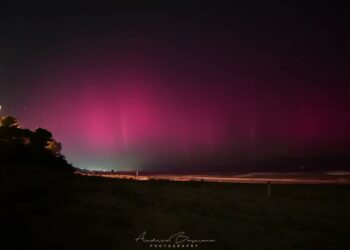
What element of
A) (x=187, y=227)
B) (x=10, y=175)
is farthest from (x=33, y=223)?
(x=10, y=175)

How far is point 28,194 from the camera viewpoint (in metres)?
16.4

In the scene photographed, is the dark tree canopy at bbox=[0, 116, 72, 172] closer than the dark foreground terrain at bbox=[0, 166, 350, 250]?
No

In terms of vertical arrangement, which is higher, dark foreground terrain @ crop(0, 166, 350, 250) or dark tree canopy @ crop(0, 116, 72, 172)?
dark tree canopy @ crop(0, 116, 72, 172)

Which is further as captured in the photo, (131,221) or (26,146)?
(26,146)

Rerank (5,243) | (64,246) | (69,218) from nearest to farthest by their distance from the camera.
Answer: (5,243) < (64,246) < (69,218)

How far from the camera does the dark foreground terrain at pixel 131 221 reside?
12062 millimetres

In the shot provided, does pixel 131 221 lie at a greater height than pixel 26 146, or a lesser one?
lesser

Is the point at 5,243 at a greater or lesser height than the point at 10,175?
lesser

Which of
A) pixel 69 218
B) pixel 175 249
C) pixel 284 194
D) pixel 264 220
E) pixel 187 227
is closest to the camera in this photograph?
pixel 175 249

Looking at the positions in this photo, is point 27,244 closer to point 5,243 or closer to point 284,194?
point 5,243

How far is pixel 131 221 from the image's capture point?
48.7 ft

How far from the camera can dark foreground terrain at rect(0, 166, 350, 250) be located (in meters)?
12.1

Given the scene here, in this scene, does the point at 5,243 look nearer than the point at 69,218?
Yes

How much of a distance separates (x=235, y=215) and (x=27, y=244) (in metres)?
11.6
